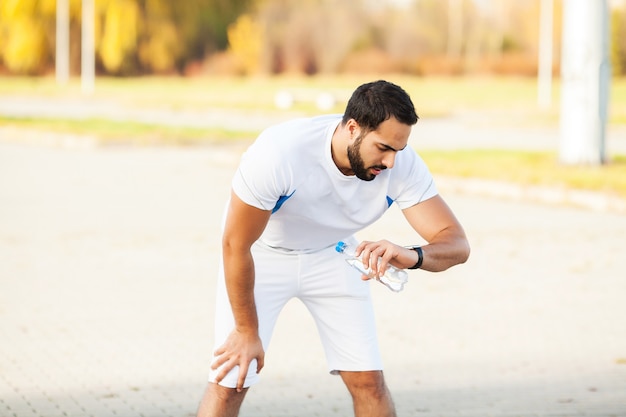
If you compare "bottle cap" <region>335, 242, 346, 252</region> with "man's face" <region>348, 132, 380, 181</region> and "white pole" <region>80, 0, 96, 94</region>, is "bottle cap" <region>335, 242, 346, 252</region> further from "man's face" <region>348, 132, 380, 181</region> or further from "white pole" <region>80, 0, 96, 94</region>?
"white pole" <region>80, 0, 96, 94</region>

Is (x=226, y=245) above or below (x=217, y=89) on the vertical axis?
below

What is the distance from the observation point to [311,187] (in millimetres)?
4078

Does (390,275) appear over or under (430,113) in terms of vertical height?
under

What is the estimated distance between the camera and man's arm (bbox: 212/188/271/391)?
3924 millimetres

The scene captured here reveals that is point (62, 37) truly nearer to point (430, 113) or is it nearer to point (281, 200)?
point (430, 113)

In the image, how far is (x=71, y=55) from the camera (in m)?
64.0

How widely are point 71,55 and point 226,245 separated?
203 ft

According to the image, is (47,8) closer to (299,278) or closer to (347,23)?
(347,23)

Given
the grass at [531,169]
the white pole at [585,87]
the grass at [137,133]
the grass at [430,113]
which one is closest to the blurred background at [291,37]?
the grass at [430,113]

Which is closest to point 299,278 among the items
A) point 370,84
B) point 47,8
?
point 370,84

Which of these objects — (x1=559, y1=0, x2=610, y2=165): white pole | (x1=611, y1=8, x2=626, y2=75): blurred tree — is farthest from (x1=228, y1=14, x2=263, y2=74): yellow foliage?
(x1=559, y1=0, x2=610, y2=165): white pole

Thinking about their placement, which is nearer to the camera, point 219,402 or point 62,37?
point 219,402

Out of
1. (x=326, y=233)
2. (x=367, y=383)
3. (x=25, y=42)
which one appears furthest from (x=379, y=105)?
(x=25, y=42)

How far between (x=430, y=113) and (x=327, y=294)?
27158mm
